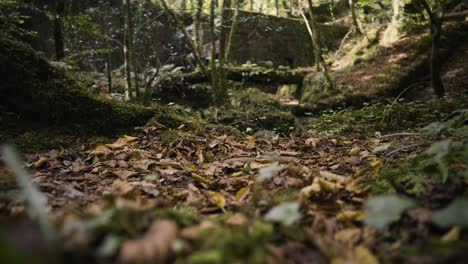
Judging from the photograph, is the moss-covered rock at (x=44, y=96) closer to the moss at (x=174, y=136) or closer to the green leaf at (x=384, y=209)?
the moss at (x=174, y=136)

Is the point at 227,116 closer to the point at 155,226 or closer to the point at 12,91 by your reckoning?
the point at 12,91

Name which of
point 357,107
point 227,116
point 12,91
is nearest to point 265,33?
point 357,107

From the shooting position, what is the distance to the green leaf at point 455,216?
3.18 feet

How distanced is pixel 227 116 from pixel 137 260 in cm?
546

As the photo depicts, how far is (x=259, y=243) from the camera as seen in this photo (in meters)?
1.11

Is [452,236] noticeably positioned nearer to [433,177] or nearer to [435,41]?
[433,177]

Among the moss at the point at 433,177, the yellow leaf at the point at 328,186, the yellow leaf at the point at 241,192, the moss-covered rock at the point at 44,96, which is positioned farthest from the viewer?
the moss-covered rock at the point at 44,96

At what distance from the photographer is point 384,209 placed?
43.2 inches

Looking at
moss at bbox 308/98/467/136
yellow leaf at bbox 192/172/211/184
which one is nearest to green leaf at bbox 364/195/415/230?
yellow leaf at bbox 192/172/211/184

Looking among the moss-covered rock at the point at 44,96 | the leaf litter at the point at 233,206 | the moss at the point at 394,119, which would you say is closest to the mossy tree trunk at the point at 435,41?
the moss at the point at 394,119

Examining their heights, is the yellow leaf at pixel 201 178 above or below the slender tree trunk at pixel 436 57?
below

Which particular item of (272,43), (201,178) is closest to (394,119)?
(201,178)

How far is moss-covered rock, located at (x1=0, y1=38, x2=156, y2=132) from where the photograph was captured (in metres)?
3.11

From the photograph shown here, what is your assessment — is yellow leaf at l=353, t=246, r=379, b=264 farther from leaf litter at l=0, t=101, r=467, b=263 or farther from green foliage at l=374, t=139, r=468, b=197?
green foliage at l=374, t=139, r=468, b=197
